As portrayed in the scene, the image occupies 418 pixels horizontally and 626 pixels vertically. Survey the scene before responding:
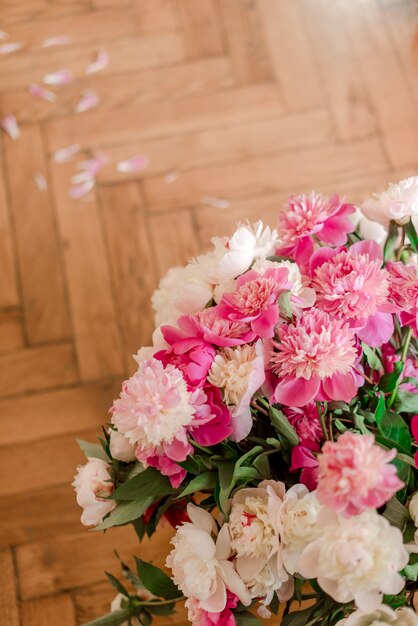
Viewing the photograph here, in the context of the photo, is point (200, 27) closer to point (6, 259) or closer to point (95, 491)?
point (6, 259)

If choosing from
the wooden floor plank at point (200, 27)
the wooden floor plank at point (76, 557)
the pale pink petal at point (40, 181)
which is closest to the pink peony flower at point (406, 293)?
the wooden floor plank at point (76, 557)

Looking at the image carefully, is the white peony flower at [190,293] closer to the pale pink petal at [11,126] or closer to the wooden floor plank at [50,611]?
the wooden floor plank at [50,611]

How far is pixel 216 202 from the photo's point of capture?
1.61 meters

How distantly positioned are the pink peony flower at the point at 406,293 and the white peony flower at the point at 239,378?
16cm

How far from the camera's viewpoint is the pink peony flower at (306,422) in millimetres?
756

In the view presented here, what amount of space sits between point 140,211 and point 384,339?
0.99 meters

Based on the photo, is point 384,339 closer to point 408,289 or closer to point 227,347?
point 408,289

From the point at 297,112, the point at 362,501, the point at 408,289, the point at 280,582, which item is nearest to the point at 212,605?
the point at 280,582

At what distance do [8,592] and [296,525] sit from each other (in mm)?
782

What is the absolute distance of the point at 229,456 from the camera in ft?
2.42

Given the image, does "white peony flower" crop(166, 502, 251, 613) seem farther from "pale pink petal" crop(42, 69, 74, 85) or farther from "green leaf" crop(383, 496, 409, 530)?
"pale pink petal" crop(42, 69, 74, 85)

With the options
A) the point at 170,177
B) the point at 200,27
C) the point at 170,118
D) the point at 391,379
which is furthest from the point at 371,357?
the point at 200,27

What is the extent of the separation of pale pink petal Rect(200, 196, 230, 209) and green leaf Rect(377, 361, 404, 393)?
36.3 inches

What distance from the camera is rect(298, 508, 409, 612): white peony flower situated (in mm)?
580
